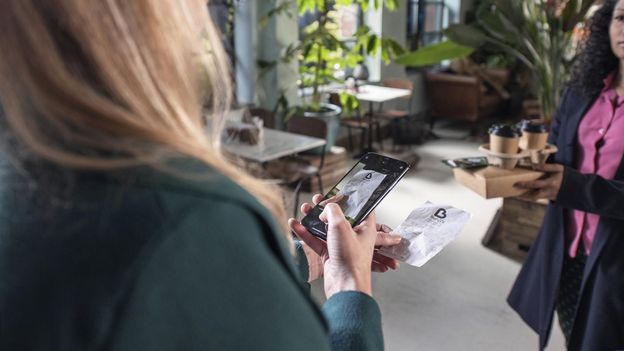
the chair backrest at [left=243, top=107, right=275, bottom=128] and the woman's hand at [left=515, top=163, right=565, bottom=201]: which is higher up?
the woman's hand at [left=515, top=163, right=565, bottom=201]

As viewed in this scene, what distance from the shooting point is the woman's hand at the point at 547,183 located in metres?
1.68

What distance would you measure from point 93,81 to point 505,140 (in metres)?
1.43

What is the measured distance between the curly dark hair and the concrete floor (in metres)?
1.36

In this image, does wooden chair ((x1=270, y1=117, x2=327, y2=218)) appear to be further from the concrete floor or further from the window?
the window

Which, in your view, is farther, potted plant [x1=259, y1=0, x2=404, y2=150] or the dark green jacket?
potted plant [x1=259, y1=0, x2=404, y2=150]

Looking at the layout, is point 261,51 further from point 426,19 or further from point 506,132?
point 506,132

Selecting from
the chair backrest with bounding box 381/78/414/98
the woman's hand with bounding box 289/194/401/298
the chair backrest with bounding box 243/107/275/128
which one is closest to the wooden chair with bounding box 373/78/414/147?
the chair backrest with bounding box 381/78/414/98

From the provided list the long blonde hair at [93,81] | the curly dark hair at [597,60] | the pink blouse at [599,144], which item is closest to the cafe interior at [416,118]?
the pink blouse at [599,144]

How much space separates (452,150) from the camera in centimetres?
649

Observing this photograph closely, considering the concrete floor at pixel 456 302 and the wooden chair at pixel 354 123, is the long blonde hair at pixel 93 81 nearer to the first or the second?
the concrete floor at pixel 456 302

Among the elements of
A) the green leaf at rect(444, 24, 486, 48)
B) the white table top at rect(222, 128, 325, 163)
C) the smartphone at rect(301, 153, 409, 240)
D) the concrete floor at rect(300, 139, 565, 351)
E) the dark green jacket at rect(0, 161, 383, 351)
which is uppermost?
the dark green jacket at rect(0, 161, 383, 351)

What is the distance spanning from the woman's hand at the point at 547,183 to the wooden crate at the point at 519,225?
1.92 m

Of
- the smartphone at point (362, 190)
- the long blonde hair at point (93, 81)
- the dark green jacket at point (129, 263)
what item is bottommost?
the smartphone at point (362, 190)

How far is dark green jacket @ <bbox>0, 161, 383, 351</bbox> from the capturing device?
471 millimetres
